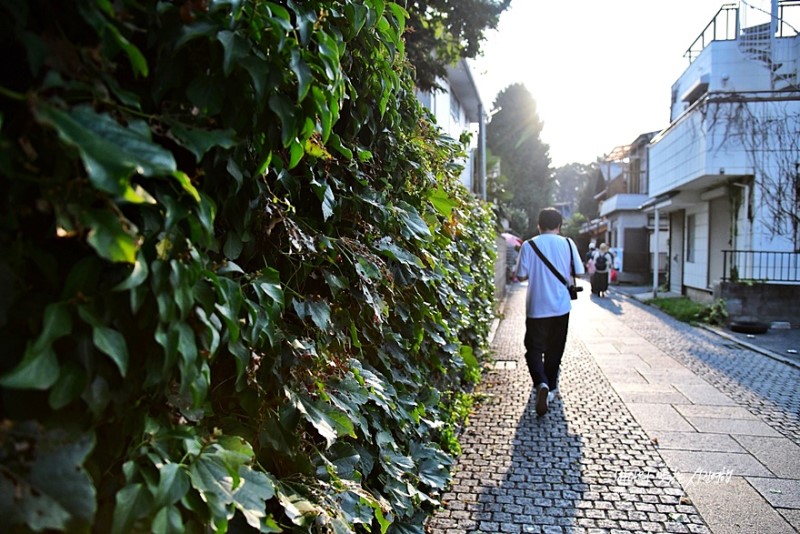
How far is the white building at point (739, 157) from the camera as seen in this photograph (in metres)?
14.1

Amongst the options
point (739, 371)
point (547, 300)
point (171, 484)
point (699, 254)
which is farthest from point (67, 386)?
point (699, 254)

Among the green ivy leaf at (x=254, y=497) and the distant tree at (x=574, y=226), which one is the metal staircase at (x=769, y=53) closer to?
the green ivy leaf at (x=254, y=497)

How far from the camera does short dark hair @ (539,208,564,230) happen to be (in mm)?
6180

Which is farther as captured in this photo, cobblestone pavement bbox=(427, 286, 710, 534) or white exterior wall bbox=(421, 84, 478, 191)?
white exterior wall bbox=(421, 84, 478, 191)

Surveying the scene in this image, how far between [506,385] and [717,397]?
2377 millimetres

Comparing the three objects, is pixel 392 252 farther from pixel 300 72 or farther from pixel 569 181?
pixel 569 181

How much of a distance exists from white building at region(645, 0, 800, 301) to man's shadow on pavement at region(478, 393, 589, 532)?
35.6ft

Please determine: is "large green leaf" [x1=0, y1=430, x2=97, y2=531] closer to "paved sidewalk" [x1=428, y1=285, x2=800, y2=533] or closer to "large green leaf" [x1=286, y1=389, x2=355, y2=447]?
"large green leaf" [x1=286, y1=389, x2=355, y2=447]

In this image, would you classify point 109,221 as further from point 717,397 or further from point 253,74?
point 717,397

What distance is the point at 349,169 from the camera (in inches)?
105

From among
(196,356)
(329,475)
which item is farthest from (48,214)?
(329,475)

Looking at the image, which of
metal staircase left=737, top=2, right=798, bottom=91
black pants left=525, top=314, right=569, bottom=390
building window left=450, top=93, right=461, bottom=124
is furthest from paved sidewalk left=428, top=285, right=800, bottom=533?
metal staircase left=737, top=2, right=798, bottom=91

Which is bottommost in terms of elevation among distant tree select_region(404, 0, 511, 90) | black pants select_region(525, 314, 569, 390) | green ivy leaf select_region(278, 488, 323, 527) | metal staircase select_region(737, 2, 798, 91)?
black pants select_region(525, 314, 569, 390)

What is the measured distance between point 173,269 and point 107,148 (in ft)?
1.01
